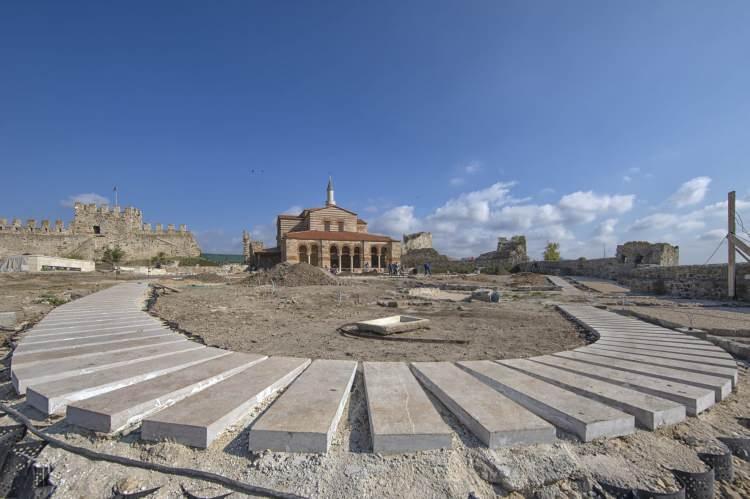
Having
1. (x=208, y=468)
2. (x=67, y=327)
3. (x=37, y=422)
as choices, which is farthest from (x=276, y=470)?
(x=67, y=327)

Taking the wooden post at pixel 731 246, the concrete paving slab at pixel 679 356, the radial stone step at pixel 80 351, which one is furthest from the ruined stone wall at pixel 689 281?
the radial stone step at pixel 80 351

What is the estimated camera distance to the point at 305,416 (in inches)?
76.3

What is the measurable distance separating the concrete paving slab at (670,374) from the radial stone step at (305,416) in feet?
8.33

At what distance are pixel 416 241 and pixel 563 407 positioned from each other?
46.0 m

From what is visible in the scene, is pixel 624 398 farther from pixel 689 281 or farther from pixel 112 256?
pixel 112 256

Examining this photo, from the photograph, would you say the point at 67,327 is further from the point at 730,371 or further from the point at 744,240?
the point at 744,240

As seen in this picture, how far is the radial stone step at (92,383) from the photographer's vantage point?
208cm

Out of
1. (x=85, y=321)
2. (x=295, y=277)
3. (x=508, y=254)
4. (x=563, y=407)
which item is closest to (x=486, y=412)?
(x=563, y=407)

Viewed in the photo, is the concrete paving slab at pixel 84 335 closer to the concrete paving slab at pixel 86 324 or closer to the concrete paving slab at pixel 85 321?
the concrete paving slab at pixel 86 324

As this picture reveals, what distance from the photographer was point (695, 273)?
1275 centimetres

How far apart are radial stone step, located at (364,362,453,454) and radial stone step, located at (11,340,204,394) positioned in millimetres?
2249

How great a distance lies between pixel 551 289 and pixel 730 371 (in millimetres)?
13400

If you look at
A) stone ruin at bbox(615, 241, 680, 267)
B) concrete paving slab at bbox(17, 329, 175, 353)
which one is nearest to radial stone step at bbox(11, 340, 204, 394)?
concrete paving slab at bbox(17, 329, 175, 353)

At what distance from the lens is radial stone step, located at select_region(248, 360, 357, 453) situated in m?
Answer: 1.71
